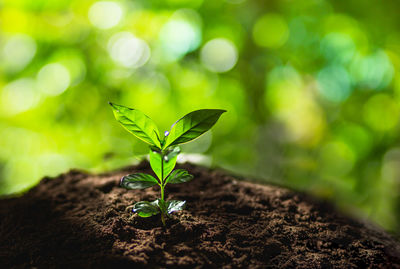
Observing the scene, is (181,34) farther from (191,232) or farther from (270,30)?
(191,232)

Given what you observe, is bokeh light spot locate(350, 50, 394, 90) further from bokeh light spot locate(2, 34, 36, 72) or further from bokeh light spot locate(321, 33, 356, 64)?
bokeh light spot locate(2, 34, 36, 72)

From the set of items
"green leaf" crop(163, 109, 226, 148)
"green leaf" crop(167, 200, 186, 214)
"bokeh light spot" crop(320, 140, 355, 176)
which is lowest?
"bokeh light spot" crop(320, 140, 355, 176)

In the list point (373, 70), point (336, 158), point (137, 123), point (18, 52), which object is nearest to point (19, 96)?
point (18, 52)

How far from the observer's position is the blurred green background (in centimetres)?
414

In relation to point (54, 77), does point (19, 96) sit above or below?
below

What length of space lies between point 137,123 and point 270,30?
12.5 ft

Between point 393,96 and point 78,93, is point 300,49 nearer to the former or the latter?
point 393,96

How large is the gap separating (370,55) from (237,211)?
13.1 ft

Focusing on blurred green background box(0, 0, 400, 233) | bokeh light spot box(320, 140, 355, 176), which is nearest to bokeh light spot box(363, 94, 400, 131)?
blurred green background box(0, 0, 400, 233)

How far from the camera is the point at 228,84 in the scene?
4.62 metres

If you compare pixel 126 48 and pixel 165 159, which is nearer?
pixel 165 159

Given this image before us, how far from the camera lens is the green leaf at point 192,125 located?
3.25ft

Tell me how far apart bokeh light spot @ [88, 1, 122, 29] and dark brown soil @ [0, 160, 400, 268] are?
310 cm

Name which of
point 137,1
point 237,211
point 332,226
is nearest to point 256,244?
point 237,211
